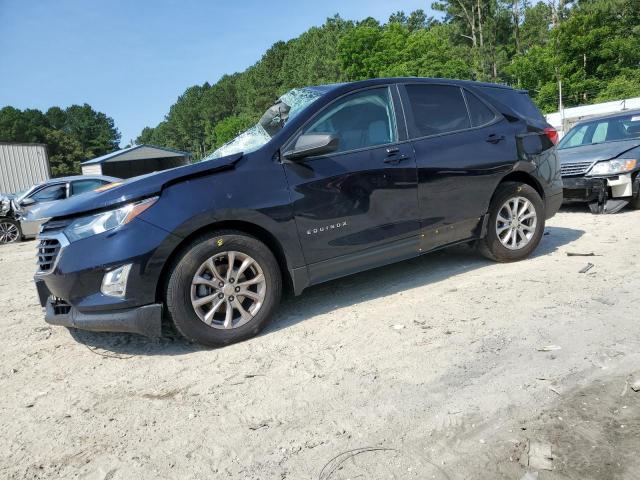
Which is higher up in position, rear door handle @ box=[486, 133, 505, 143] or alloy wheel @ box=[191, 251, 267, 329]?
rear door handle @ box=[486, 133, 505, 143]

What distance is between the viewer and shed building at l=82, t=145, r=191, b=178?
37188 mm

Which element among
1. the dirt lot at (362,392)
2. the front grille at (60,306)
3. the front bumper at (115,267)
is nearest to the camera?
the dirt lot at (362,392)

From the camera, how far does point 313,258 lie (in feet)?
12.6

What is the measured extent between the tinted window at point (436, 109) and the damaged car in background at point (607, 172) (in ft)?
12.3

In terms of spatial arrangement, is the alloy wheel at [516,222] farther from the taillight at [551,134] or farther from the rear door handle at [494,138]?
the taillight at [551,134]

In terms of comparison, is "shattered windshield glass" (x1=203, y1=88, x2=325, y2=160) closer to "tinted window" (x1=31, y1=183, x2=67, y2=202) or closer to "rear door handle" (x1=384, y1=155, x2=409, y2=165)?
"rear door handle" (x1=384, y1=155, x2=409, y2=165)

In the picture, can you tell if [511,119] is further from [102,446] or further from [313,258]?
[102,446]

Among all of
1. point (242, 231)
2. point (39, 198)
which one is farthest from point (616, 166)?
point (39, 198)

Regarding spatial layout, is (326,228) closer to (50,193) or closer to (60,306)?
(60,306)

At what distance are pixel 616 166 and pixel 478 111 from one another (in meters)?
Result: 3.74

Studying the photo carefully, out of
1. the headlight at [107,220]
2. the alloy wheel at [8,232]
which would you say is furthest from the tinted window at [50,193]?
the headlight at [107,220]

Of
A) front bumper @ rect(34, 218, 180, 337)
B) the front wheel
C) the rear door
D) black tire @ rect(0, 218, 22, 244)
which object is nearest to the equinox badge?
the rear door

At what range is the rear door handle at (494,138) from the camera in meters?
4.82

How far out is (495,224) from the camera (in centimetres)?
494
